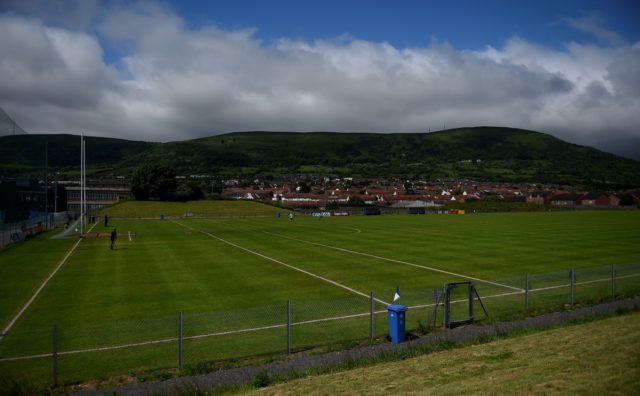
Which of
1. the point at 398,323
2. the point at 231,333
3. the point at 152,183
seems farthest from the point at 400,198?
the point at 231,333

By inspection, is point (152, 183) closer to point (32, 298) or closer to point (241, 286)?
point (32, 298)

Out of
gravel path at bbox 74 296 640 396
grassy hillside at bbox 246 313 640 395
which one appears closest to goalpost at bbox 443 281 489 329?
gravel path at bbox 74 296 640 396

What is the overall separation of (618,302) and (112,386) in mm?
19662

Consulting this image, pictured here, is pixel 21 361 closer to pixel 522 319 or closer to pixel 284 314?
pixel 284 314

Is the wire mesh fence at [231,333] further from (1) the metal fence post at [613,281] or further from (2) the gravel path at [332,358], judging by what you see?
(2) the gravel path at [332,358]

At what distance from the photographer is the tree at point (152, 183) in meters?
121

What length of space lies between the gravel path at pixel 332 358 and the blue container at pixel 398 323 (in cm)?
33

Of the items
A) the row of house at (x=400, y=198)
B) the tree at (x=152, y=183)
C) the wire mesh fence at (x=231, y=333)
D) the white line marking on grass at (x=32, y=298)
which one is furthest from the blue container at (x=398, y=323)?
the row of house at (x=400, y=198)

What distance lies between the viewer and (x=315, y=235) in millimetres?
53719

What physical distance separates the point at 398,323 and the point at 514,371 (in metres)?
5.07

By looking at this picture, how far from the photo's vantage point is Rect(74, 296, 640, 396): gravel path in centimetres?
1153

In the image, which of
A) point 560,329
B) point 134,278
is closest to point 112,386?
point 560,329

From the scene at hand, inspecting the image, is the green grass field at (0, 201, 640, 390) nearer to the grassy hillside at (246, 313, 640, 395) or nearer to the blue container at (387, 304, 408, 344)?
the blue container at (387, 304, 408, 344)

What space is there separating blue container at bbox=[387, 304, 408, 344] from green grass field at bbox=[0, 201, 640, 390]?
0.91 meters
